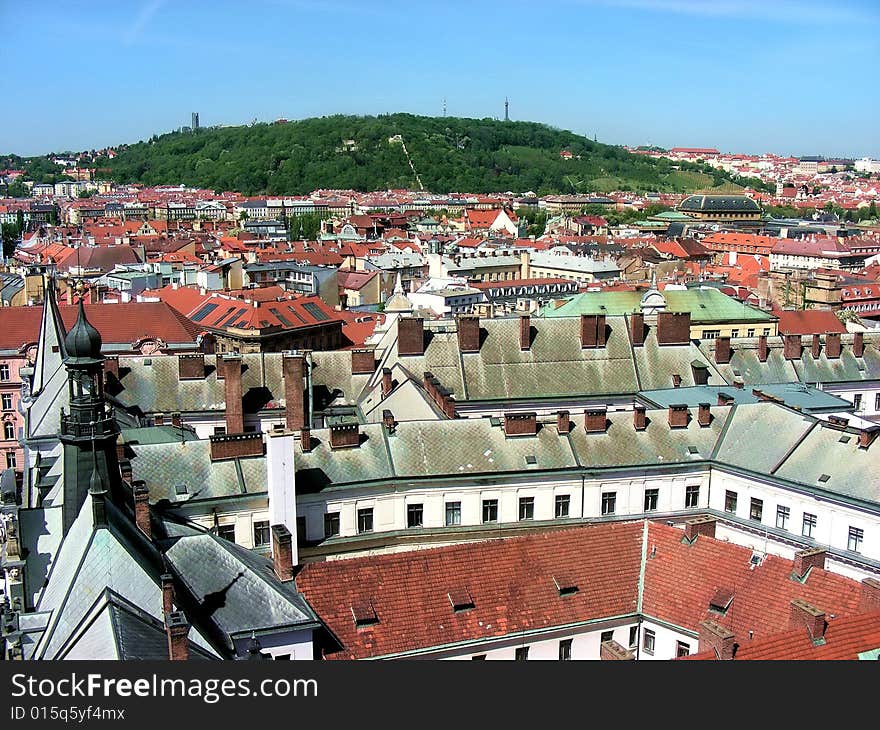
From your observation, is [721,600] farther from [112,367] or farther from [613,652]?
[112,367]

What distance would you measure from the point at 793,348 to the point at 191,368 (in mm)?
30377

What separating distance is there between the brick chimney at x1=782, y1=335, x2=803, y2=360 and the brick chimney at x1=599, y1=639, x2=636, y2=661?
28.5m

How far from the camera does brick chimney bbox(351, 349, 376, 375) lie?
48.1 meters

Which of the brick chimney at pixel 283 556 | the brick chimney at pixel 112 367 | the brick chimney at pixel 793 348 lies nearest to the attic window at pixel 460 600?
the brick chimney at pixel 283 556

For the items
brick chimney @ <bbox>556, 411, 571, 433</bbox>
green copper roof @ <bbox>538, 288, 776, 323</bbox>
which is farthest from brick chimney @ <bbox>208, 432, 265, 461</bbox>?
green copper roof @ <bbox>538, 288, 776, 323</bbox>

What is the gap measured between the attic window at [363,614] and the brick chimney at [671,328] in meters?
27.2

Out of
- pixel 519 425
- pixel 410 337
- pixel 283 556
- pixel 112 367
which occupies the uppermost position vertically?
pixel 410 337

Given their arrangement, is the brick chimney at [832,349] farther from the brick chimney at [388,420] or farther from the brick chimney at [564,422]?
the brick chimney at [388,420]

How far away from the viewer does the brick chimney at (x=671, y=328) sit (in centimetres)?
4875

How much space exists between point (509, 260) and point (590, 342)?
278 feet

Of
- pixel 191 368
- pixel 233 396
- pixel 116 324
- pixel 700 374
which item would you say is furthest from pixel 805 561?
pixel 116 324

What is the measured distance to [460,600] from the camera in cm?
2666

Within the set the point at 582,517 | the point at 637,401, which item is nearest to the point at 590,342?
the point at 637,401

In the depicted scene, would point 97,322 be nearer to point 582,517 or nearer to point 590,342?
point 590,342
